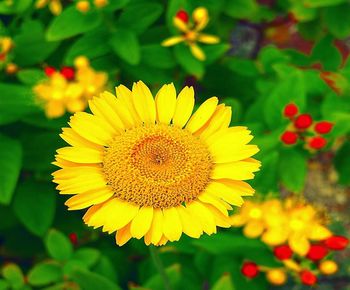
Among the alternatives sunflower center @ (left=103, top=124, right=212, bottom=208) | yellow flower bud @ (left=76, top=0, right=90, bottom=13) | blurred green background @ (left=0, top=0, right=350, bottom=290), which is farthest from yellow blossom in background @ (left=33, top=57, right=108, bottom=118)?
sunflower center @ (left=103, top=124, right=212, bottom=208)

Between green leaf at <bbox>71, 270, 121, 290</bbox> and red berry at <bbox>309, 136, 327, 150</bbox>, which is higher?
red berry at <bbox>309, 136, 327, 150</bbox>

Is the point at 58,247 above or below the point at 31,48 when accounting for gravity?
below

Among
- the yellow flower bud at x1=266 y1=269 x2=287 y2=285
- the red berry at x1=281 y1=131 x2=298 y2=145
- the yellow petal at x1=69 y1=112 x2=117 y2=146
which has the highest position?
the yellow petal at x1=69 y1=112 x2=117 y2=146

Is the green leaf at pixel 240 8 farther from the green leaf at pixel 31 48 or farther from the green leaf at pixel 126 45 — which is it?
the green leaf at pixel 31 48

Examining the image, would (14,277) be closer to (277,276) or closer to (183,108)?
(277,276)

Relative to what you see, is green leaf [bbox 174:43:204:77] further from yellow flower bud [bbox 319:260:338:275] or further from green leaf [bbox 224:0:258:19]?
yellow flower bud [bbox 319:260:338:275]

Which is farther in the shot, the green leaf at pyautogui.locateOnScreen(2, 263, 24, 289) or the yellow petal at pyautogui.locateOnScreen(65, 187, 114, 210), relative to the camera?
the green leaf at pyautogui.locateOnScreen(2, 263, 24, 289)

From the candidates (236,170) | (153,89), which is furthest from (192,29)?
(236,170)
